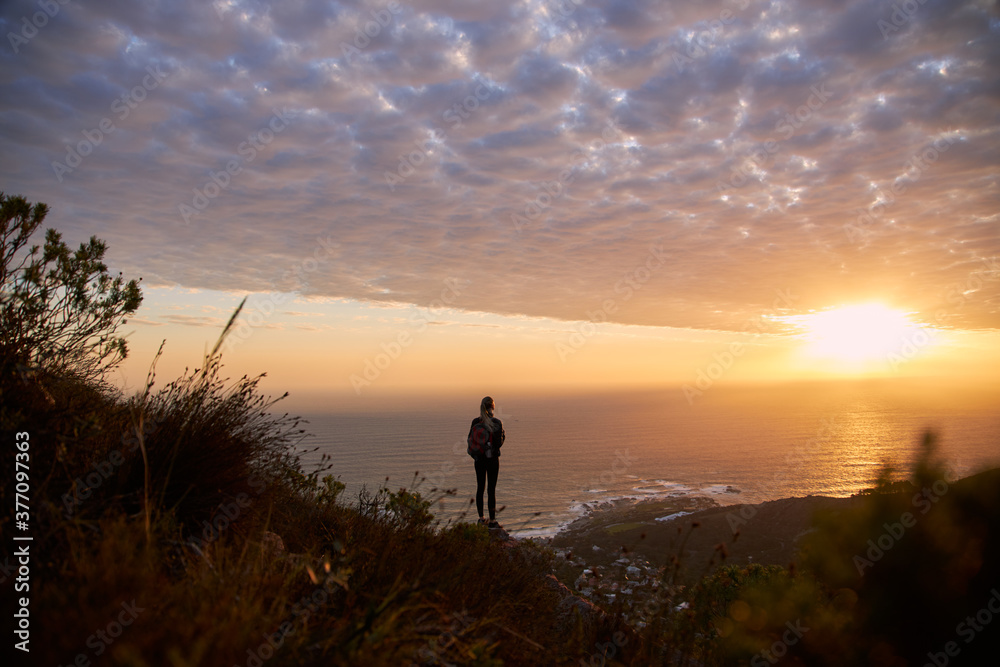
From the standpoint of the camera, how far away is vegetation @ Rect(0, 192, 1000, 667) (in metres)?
2.26

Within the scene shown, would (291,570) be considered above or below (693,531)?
above

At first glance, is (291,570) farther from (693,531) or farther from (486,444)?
(693,531)

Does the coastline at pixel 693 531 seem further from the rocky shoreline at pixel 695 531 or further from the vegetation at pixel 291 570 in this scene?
the vegetation at pixel 291 570

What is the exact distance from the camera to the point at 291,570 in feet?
10.5

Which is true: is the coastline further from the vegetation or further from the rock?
the rock

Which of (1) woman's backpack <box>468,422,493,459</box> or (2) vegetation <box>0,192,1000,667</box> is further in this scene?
(1) woman's backpack <box>468,422,493,459</box>

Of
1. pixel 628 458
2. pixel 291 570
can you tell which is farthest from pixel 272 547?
pixel 628 458

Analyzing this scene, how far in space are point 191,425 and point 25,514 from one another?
4.03 feet

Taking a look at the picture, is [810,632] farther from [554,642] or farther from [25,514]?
[25,514]

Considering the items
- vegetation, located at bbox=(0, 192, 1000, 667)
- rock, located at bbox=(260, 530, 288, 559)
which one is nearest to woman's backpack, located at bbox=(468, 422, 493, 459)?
vegetation, located at bbox=(0, 192, 1000, 667)

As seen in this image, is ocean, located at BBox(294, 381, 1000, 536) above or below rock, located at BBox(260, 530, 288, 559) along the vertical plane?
below

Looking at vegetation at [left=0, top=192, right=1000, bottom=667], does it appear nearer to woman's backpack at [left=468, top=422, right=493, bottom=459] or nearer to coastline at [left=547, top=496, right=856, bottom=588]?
woman's backpack at [left=468, top=422, right=493, bottom=459]

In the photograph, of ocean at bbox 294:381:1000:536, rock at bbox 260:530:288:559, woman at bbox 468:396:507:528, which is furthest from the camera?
ocean at bbox 294:381:1000:536

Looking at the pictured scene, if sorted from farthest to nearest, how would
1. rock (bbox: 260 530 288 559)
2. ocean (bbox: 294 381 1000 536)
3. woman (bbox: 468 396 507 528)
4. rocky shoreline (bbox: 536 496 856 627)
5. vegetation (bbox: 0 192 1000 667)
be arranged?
1. ocean (bbox: 294 381 1000 536)
2. rocky shoreline (bbox: 536 496 856 627)
3. woman (bbox: 468 396 507 528)
4. rock (bbox: 260 530 288 559)
5. vegetation (bbox: 0 192 1000 667)
